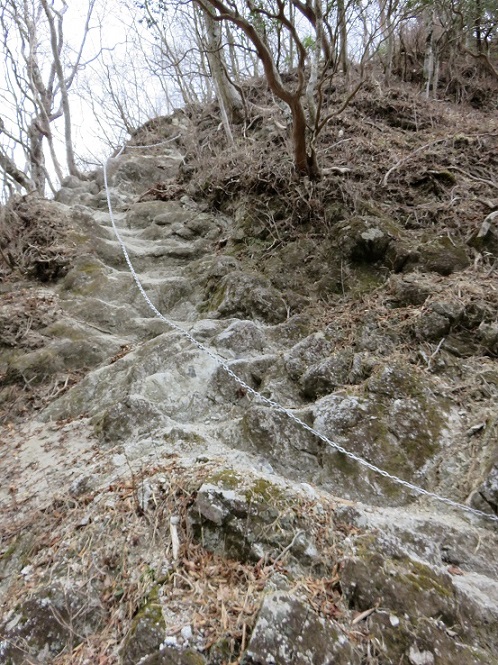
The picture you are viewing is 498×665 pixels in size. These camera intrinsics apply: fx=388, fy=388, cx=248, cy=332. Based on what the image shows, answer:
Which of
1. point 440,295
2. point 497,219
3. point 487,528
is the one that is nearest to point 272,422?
point 487,528

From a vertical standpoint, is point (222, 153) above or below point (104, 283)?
above

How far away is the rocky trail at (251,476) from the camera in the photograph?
1797mm

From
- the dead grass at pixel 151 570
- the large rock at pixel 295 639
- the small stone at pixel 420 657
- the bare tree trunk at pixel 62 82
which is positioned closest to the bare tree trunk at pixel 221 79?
the bare tree trunk at pixel 62 82

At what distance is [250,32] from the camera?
438cm

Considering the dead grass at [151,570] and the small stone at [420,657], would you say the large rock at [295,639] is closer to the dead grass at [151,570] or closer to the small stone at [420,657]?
the dead grass at [151,570]

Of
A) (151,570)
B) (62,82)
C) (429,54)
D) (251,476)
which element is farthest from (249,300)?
(62,82)

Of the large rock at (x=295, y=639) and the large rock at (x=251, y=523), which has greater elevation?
the large rock at (x=251, y=523)

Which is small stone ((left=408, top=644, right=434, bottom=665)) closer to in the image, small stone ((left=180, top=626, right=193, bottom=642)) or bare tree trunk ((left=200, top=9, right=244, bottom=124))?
small stone ((left=180, top=626, right=193, bottom=642))

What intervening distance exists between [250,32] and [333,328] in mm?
3468

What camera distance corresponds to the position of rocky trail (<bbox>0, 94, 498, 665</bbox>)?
1.80m

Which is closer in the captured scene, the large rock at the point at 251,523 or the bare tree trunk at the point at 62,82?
the large rock at the point at 251,523

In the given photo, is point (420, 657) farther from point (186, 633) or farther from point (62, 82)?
point (62, 82)

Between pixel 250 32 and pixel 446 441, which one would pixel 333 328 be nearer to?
pixel 446 441

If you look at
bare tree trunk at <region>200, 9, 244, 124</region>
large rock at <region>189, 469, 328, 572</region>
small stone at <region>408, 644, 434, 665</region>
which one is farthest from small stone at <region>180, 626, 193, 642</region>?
bare tree trunk at <region>200, 9, 244, 124</region>
